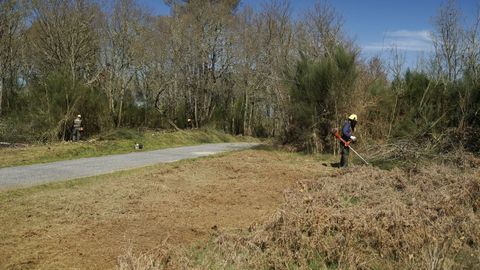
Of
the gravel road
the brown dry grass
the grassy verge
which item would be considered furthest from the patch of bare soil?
the grassy verge

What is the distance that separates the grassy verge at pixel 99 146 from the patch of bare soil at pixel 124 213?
4.62 metres

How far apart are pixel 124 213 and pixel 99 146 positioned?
452 inches

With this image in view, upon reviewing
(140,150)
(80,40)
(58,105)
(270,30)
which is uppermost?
(270,30)

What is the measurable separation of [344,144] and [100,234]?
8752mm

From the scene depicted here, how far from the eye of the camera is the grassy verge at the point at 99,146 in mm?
13930

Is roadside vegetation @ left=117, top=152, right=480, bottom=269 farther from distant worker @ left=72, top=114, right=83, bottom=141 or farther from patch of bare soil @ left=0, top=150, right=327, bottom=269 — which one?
distant worker @ left=72, top=114, right=83, bottom=141

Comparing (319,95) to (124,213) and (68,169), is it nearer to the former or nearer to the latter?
(68,169)

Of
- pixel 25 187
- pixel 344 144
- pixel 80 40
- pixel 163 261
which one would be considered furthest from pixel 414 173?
pixel 80 40

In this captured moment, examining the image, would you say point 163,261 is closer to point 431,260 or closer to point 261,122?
point 431,260

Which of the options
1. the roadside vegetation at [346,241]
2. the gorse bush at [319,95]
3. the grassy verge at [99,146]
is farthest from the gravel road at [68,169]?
the roadside vegetation at [346,241]

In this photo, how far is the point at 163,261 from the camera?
190 inches

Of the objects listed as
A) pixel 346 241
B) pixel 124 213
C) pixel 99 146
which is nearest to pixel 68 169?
pixel 124 213

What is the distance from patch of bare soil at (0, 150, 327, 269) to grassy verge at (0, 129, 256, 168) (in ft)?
15.2

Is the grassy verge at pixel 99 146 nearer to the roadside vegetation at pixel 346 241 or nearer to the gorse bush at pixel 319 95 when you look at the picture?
the gorse bush at pixel 319 95
